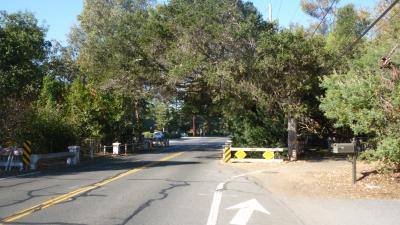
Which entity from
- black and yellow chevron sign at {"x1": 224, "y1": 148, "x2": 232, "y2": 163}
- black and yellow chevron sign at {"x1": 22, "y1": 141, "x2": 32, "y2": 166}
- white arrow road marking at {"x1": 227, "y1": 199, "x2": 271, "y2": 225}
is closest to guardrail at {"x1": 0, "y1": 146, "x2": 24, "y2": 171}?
black and yellow chevron sign at {"x1": 22, "y1": 141, "x2": 32, "y2": 166}

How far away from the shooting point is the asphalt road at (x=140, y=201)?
35.1 feet

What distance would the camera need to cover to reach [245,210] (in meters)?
12.2

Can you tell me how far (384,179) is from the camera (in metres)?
17.1

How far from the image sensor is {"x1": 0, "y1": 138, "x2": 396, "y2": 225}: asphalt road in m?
10.7

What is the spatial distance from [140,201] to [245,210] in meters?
2.69

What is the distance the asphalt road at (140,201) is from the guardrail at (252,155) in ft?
32.5

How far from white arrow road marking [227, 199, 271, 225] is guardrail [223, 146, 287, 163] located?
15.8 meters

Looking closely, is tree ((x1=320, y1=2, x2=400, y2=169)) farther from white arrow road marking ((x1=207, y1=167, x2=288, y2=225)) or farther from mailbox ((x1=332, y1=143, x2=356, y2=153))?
white arrow road marking ((x1=207, y1=167, x2=288, y2=225))

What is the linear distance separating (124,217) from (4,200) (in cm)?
406

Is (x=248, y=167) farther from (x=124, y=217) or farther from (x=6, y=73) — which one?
(x=124, y=217)

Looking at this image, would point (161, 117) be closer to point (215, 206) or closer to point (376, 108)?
point (376, 108)

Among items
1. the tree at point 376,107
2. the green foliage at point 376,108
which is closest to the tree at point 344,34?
the tree at point 376,107

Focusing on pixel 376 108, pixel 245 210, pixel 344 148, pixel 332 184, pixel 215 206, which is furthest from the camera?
pixel 332 184

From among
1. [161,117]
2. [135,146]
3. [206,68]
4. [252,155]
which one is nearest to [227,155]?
[252,155]
